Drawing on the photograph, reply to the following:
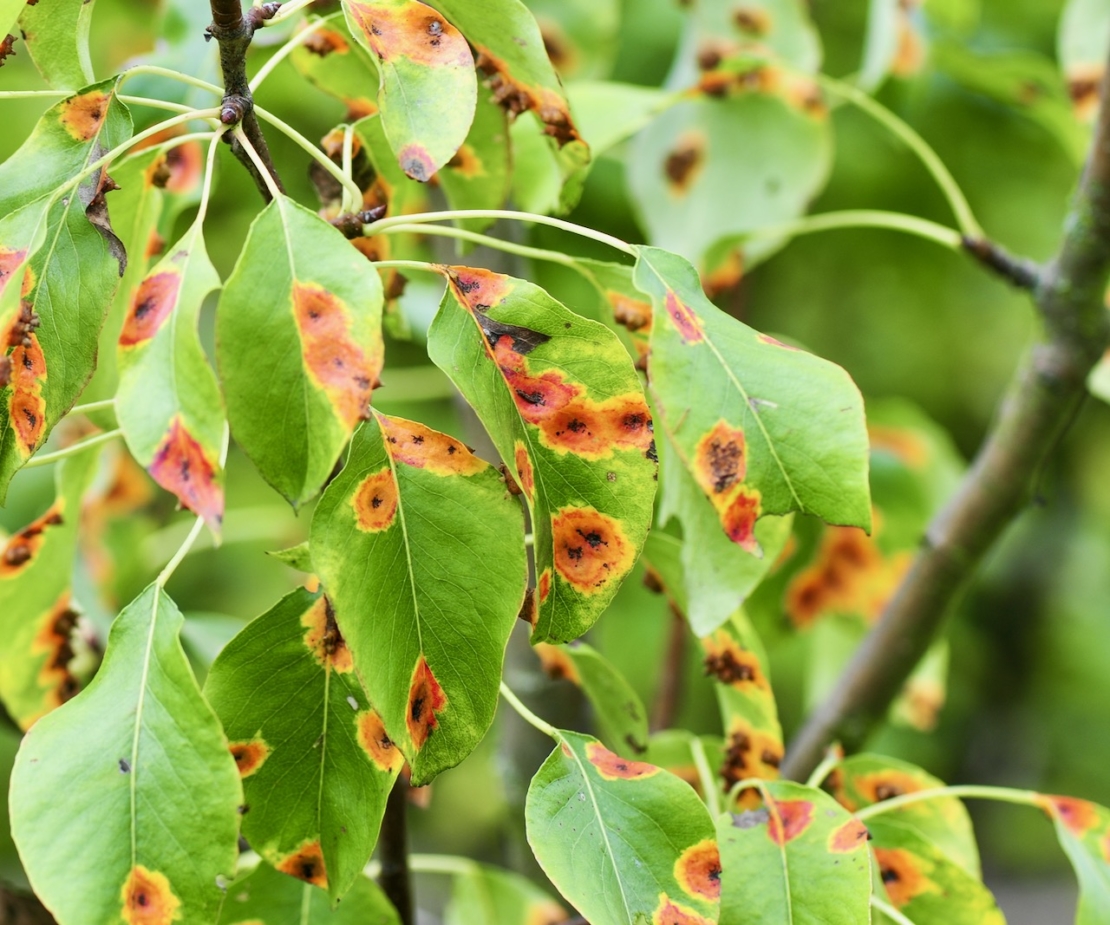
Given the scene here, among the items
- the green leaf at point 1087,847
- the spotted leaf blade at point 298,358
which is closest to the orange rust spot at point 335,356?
the spotted leaf blade at point 298,358

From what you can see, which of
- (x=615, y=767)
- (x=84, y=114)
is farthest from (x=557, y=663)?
(x=84, y=114)

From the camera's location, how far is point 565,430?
1.48 feet

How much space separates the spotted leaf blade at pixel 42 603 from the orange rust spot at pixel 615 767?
0.34 metres

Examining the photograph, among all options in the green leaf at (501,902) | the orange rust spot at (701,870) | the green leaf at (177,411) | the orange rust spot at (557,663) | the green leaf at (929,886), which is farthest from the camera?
the green leaf at (501,902)

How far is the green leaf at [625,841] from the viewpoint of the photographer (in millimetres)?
461

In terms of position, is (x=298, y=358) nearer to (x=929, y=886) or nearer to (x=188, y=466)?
(x=188, y=466)

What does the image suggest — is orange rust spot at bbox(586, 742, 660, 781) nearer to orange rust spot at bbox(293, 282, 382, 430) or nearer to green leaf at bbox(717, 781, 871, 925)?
green leaf at bbox(717, 781, 871, 925)

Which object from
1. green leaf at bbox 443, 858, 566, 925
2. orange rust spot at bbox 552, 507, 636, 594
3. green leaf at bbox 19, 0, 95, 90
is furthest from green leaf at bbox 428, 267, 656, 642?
green leaf at bbox 443, 858, 566, 925

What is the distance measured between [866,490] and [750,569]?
0.31 feet

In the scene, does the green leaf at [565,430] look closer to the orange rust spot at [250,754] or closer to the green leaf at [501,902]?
the orange rust spot at [250,754]

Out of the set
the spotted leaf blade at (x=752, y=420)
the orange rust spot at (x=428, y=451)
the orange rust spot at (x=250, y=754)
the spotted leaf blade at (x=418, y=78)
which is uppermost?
the spotted leaf blade at (x=418, y=78)

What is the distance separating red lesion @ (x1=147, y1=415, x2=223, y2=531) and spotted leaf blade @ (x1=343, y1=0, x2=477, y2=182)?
0.13 m

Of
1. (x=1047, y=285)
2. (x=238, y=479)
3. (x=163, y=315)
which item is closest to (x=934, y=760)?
(x=238, y=479)

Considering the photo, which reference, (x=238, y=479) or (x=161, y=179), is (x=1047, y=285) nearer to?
(x=161, y=179)
